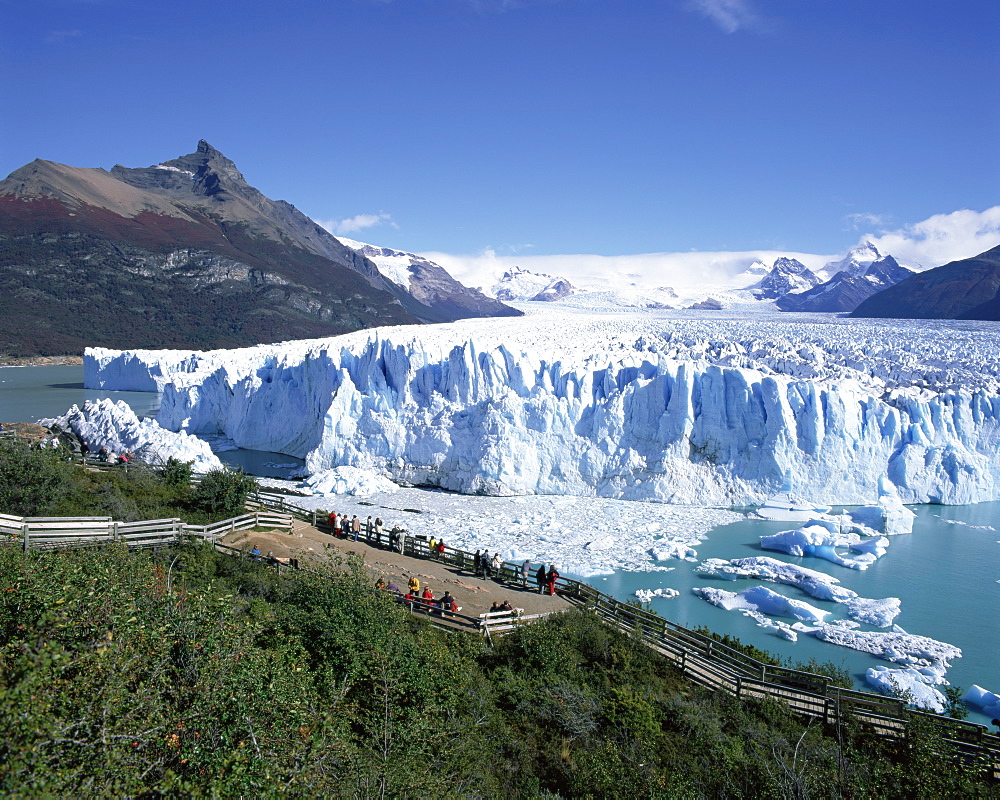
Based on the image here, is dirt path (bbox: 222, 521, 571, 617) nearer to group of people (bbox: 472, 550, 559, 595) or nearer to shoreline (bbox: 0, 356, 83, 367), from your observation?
group of people (bbox: 472, 550, 559, 595)

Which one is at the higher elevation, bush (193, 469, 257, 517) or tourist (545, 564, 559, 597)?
bush (193, 469, 257, 517)

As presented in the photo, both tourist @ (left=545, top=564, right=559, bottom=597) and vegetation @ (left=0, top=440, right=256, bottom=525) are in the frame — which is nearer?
vegetation @ (left=0, top=440, right=256, bottom=525)

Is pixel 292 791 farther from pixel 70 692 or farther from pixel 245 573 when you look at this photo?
pixel 245 573

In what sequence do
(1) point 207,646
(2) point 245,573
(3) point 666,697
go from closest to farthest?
(1) point 207,646, (3) point 666,697, (2) point 245,573

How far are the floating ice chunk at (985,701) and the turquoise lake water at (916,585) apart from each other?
0.52 feet

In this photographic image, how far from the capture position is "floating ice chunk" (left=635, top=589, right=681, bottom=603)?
1262 centimetres

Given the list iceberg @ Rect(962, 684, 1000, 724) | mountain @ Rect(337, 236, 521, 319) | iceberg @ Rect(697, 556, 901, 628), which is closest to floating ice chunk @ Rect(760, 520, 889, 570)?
iceberg @ Rect(697, 556, 901, 628)

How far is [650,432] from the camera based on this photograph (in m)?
20.0

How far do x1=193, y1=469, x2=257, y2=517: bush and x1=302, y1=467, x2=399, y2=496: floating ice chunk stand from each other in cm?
652

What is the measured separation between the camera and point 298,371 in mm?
25391

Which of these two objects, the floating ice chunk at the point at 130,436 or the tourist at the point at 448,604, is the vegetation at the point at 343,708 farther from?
the floating ice chunk at the point at 130,436

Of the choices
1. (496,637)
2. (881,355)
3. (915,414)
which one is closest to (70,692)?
(496,637)

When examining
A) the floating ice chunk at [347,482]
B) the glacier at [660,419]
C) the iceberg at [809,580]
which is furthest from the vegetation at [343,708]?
the glacier at [660,419]

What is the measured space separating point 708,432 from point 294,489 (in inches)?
508
